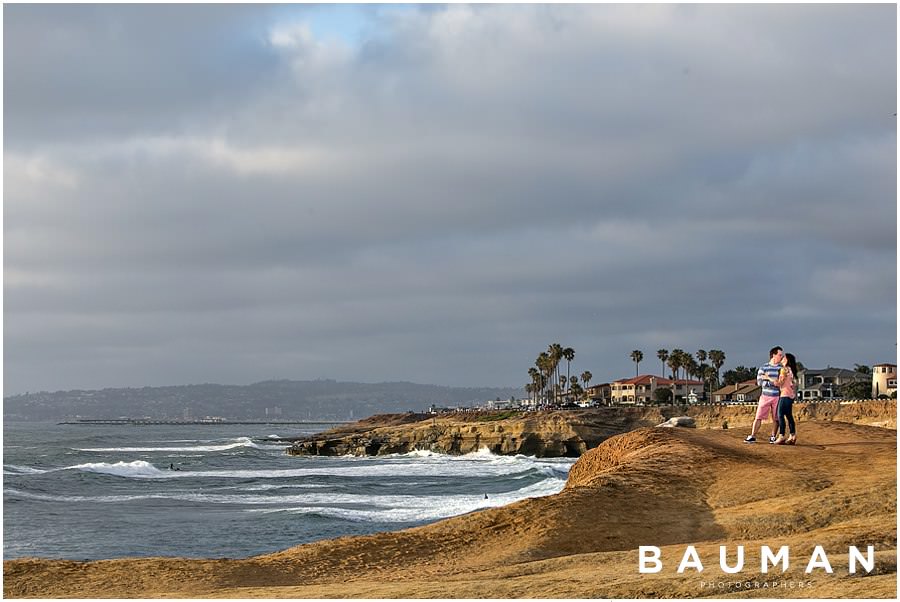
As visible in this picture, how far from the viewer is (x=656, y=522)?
45.8 feet

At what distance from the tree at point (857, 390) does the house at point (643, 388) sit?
33.7 m

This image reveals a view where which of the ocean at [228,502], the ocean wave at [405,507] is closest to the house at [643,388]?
the ocean at [228,502]

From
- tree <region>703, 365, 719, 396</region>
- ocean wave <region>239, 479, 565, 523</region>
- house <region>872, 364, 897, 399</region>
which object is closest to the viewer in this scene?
ocean wave <region>239, 479, 565, 523</region>

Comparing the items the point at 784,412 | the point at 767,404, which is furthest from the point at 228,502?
the point at 784,412

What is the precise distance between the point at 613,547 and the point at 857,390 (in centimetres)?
9923

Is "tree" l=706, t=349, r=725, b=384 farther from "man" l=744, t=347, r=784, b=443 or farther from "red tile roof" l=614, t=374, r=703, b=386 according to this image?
"man" l=744, t=347, r=784, b=443

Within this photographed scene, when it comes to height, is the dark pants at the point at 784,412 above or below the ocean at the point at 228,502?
above

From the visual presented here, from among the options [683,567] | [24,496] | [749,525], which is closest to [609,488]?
[749,525]

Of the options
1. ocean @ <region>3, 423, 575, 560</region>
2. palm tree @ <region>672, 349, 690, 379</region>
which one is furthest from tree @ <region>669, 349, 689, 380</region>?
ocean @ <region>3, 423, 575, 560</region>

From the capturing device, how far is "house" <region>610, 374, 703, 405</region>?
14725 centimetres

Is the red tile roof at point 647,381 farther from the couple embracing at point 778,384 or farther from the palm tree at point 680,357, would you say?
the couple embracing at point 778,384

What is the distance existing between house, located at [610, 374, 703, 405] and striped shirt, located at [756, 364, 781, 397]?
129124mm

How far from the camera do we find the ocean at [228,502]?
96.3 feet

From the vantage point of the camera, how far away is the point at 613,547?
13.1m
